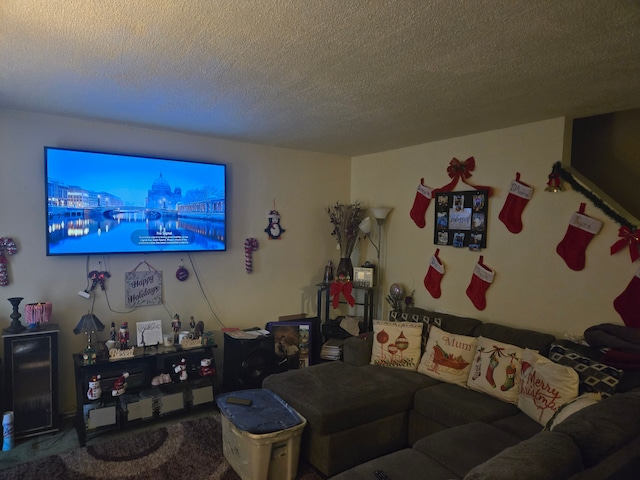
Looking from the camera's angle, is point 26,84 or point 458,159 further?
point 458,159

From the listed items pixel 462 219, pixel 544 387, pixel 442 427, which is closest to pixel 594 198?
pixel 462 219

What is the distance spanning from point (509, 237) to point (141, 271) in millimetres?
3040

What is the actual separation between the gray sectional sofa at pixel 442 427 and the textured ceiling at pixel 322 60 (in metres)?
1.55

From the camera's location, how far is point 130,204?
10.7 feet

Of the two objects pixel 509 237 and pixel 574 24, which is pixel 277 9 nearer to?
pixel 574 24

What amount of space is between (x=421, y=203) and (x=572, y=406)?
7.28ft

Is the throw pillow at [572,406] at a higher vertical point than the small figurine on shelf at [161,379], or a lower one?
higher

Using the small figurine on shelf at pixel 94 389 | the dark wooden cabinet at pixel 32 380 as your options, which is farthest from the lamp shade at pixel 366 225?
the dark wooden cabinet at pixel 32 380

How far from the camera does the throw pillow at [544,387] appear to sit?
2230 millimetres

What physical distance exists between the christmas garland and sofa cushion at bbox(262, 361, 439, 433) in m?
1.64

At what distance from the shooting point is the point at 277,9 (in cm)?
147

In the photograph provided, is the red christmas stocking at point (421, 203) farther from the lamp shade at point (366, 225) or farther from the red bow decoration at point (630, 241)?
the red bow decoration at point (630, 241)

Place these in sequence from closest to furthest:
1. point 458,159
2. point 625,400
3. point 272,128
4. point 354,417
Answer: point 625,400 < point 354,417 < point 272,128 < point 458,159

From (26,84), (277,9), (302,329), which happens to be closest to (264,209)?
(302,329)
